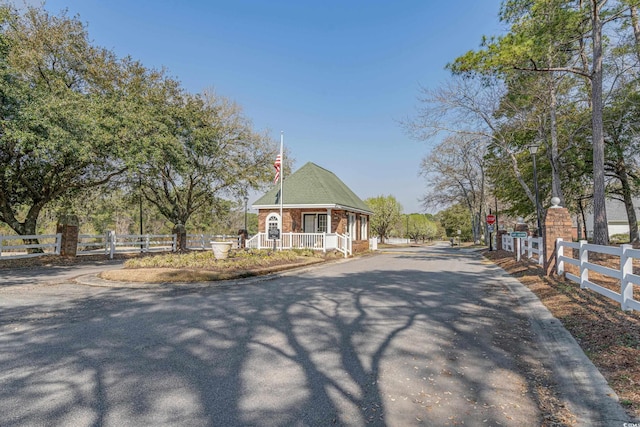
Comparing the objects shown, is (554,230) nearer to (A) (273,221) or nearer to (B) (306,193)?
(B) (306,193)

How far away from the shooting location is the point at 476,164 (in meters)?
36.2

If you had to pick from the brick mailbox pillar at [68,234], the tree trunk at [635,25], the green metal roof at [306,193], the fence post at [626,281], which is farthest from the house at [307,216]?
the fence post at [626,281]

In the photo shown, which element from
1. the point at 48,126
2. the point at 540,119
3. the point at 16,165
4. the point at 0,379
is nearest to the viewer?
the point at 0,379

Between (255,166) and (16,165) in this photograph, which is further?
(255,166)

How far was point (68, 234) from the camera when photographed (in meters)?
16.4

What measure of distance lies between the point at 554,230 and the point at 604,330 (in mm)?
5479

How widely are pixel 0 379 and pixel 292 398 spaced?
112 inches

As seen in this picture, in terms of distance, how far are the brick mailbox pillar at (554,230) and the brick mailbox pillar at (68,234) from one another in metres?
18.3

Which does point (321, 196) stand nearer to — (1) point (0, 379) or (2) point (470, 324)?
(2) point (470, 324)

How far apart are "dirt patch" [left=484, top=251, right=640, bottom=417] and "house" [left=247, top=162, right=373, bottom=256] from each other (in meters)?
13.1

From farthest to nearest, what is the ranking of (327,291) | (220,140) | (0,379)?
1. (220,140)
2. (327,291)
3. (0,379)

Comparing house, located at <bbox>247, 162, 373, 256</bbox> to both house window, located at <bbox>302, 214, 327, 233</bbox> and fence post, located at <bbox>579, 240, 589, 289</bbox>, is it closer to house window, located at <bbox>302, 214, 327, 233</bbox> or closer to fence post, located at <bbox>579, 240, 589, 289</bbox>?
house window, located at <bbox>302, 214, 327, 233</bbox>

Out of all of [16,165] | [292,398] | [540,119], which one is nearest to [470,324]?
[292,398]

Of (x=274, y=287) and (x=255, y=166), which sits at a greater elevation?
(x=255, y=166)
